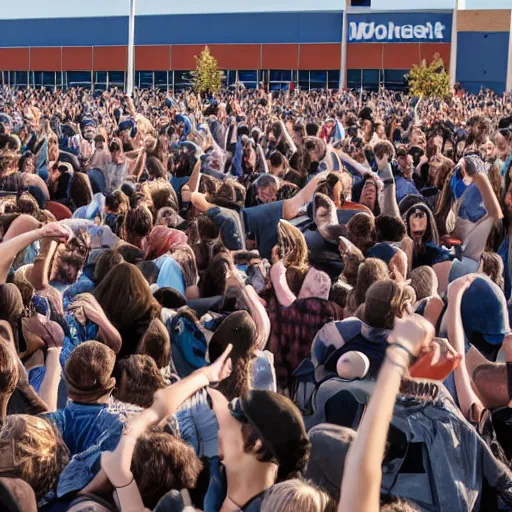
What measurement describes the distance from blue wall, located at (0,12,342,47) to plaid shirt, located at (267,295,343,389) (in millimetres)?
52957

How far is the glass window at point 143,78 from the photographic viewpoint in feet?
195

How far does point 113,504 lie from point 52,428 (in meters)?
0.33

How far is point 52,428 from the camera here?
11.3ft

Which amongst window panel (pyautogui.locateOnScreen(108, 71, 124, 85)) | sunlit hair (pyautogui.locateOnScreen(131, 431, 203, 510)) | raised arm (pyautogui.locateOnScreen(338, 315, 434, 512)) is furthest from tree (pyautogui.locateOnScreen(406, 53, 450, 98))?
raised arm (pyautogui.locateOnScreen(338, 315, 434, 512))

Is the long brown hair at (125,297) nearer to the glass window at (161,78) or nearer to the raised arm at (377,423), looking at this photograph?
the raised arm at (377,423)

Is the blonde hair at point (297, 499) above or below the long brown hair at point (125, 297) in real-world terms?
below

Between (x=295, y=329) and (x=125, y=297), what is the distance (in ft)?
3.25

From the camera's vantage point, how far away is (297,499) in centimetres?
283

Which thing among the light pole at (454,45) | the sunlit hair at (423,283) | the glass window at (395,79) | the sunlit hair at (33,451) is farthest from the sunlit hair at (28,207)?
the light pole at (454,45)

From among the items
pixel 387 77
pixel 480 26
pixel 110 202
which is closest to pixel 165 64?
pixel 387 77

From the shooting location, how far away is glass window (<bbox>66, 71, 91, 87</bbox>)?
200 ft

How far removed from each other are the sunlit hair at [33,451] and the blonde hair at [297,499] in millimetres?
765

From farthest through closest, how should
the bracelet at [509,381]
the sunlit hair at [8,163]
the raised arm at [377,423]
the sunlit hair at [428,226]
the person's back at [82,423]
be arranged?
the sunlit hair at [8,163] < the sunlit hair at [428,226] < the bracelet at [509,381] < the person's back at [82,423] < the raised arm at [377,423]

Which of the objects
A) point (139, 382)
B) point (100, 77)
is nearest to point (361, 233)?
point (139, 382)
